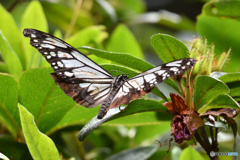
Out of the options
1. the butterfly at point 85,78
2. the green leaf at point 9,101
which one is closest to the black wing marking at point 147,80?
the butterfly at point 85,78

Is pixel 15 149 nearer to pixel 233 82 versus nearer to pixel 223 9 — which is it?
pixel 233 82

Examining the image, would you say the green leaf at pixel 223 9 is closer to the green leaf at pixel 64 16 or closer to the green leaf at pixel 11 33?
the green leaf at pixel 11 33

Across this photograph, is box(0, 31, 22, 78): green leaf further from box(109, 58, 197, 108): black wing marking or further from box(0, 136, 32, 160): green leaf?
box(109, 58, 197, 108): black wing marking

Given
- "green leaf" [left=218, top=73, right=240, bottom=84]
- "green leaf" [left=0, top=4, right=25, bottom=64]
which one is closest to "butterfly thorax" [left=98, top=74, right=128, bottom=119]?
"green leaf" [left=218, top=73, right=240, bottom=84]

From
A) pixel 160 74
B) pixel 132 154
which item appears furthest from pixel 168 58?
pixel 132 154

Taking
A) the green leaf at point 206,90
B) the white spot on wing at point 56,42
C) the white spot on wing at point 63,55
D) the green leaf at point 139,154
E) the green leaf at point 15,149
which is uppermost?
the white spot on wing at point 56,42

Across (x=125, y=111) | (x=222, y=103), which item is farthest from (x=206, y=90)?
(x=125, y=111)

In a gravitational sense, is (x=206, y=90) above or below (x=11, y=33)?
below
